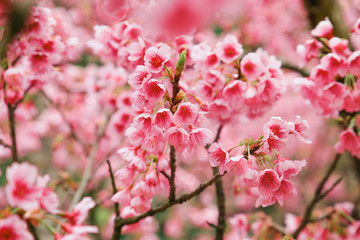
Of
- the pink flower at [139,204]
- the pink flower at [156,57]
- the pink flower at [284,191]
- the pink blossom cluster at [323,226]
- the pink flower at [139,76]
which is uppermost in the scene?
the pink flower at [156,57]

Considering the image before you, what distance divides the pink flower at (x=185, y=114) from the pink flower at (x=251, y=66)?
1.63ft

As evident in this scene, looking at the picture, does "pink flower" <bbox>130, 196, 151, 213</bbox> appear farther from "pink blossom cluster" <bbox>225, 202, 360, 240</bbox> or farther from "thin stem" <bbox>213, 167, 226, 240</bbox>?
"pink blossom cluster" <bbox>225, 202, 360, 240</bbox>

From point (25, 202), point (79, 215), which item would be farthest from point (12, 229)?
point (79, 215)

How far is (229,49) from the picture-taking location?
5.05 ft

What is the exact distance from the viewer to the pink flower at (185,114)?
1.08m

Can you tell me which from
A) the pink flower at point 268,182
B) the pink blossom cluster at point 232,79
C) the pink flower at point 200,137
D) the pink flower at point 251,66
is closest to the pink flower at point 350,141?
the pink blossom cluster at point 232,79

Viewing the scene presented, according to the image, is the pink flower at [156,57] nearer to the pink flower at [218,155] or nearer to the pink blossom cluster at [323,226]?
the pink flower at [218,155]

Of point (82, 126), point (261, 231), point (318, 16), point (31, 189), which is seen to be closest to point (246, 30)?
point (318, 16)

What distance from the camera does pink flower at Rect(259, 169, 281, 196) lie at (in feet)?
3.51

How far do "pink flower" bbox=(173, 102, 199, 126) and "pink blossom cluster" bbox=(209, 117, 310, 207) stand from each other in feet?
0.41

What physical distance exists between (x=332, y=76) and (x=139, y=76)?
0.95 meters

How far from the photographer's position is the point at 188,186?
398 centimetres

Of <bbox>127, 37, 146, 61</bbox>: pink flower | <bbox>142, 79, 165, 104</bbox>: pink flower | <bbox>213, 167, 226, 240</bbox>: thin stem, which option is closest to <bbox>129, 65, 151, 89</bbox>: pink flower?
<bbox>142, 79, 165, 104</bbox>: pink flower

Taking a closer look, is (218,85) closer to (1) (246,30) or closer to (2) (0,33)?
(2) (0,33)
